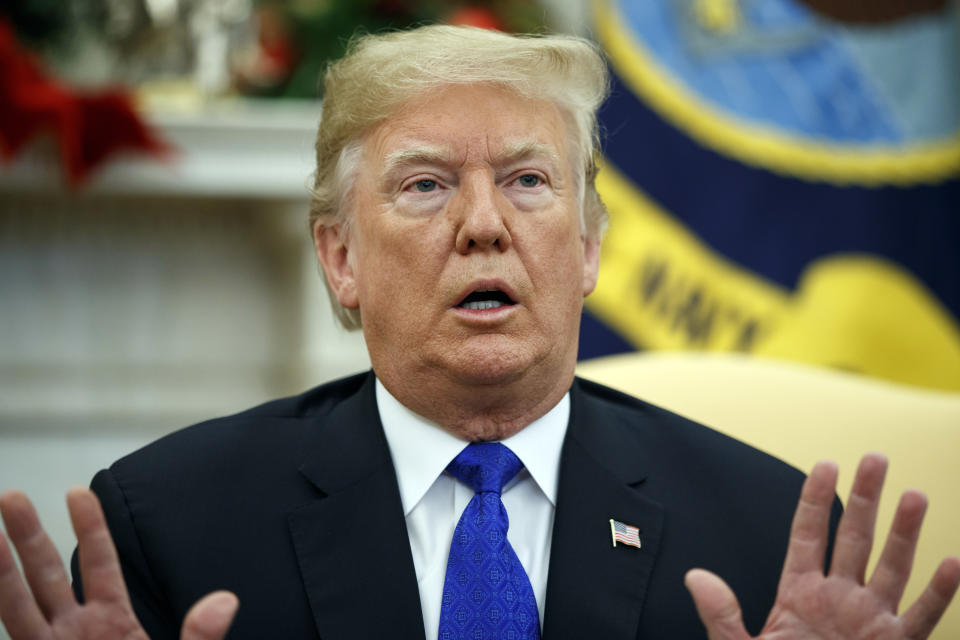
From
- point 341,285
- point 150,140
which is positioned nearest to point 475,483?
point 341,285

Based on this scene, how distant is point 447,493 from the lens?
133 centimetres

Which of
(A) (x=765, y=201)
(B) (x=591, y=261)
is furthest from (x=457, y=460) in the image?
(A) (x=765, y=201)

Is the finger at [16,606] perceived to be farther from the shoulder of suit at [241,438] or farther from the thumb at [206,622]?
the shoulder of suit at [241,438]

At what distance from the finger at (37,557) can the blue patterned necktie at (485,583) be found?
417 millimetres

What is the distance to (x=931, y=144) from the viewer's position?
3.35m

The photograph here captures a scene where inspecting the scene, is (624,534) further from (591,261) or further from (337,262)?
(337,262)

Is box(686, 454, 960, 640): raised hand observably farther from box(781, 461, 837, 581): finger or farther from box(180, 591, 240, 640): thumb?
box(180, 591, 240, 640): thumb

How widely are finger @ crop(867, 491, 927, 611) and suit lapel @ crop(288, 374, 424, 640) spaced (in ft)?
1.66

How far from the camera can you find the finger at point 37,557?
1.04 m

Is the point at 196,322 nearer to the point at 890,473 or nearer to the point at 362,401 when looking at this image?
the point at 362,401

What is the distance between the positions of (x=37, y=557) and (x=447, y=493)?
1.60 ft

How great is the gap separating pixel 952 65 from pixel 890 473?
7.18ft

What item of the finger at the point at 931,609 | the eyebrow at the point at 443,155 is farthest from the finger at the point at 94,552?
the finger at the point at 931,609

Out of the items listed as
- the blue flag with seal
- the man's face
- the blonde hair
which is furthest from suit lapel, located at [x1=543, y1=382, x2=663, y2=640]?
the blue flag with seal
